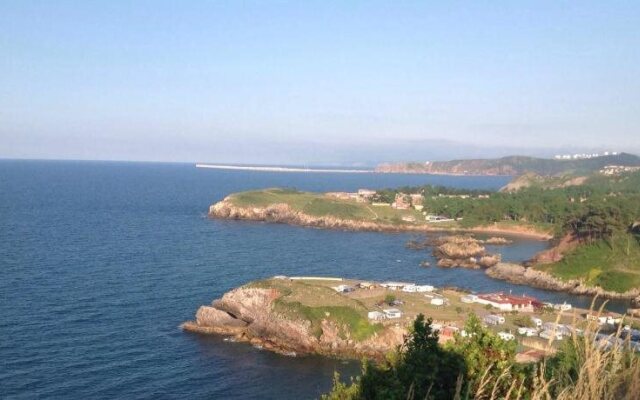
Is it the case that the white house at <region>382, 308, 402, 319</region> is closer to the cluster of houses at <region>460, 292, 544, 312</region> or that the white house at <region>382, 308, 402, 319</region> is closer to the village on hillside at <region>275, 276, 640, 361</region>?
the village on hillside at <region>275, 276, 640, 361</region>

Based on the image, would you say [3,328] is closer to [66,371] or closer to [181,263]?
[66,371]

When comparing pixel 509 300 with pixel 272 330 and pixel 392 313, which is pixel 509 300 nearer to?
pixel 392 313

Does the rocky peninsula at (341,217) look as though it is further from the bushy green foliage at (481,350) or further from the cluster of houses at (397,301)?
the bushy green foliage at (481,350)

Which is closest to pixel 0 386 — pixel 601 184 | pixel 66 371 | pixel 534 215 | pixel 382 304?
pixel 66 371

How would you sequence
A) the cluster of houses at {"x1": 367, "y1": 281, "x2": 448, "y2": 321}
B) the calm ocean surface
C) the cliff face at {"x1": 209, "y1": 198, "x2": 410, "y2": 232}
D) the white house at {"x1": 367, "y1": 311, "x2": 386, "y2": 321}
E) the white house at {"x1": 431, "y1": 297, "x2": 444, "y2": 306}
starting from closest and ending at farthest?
the calm ocean surface → the white house at {"x1": 367, "y1": 311, "x2": 386, "y2": 321} → the cluster of houses at {"x1": 367, "y1": 281, "x2": 448, "y2": 321} → the white house at {"x1": 431, "y1": 297, "x2": 444, "y2": 306} → the cliff face at {"x1": 209, "y1": 198, "x2": 410, "y2": 232}

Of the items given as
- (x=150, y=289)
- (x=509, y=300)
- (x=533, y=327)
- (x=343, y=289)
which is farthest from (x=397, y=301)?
(x=150, y=289)

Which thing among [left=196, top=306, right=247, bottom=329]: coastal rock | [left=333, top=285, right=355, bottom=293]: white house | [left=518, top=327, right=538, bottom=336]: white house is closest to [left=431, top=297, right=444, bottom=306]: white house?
[left=333, top=285, right=355, bottom=293]: white house

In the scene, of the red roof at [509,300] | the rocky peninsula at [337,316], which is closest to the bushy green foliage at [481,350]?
the rocky peninsula at [337,316]
